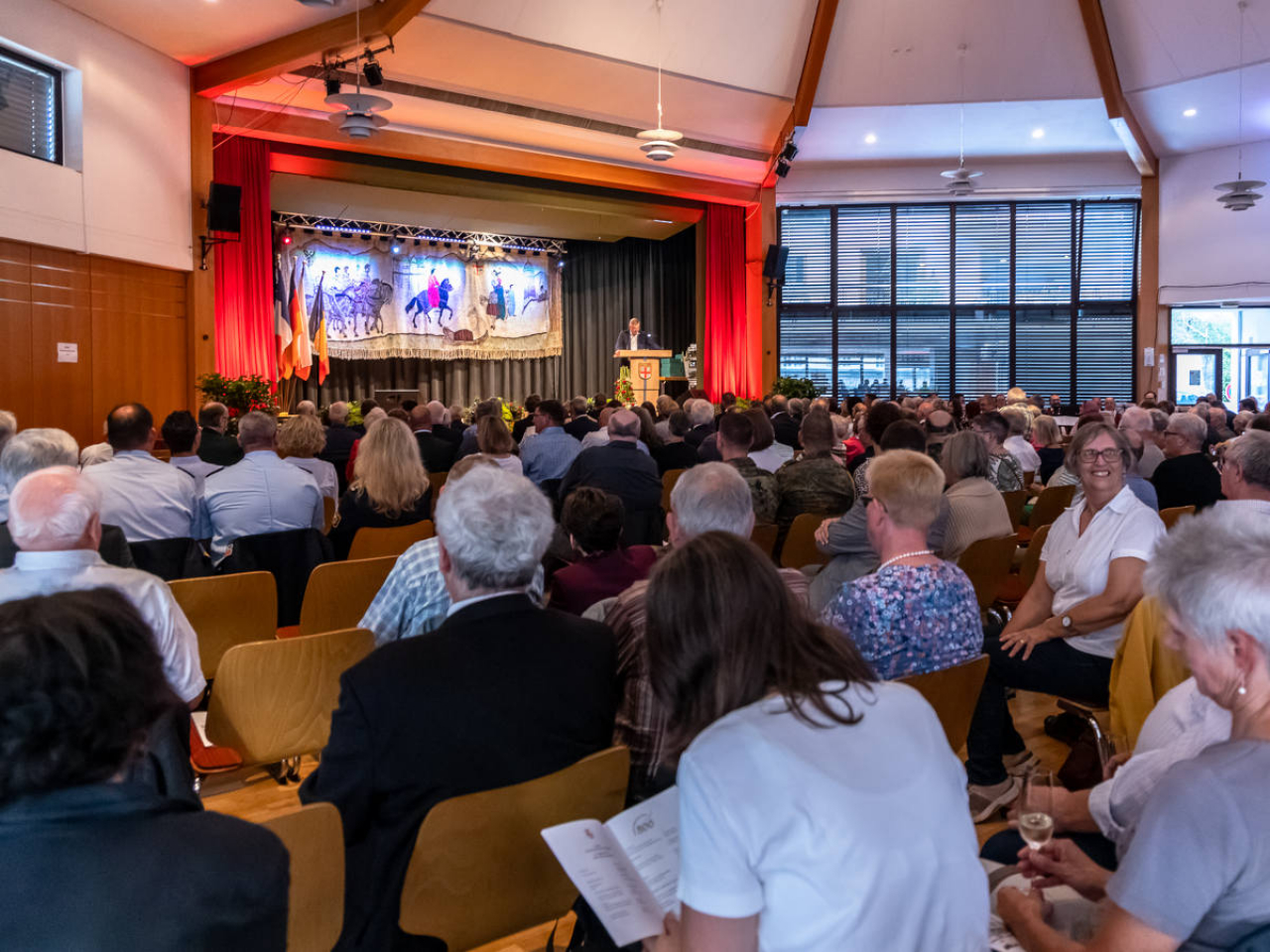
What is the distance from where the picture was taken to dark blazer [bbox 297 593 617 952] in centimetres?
183

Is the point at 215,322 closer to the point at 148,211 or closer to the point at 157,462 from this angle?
the point at 148,211

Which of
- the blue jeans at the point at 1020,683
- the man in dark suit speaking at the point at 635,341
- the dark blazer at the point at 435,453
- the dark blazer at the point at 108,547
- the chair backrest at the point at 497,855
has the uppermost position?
the man in dark suit speaking at the point at 635,341

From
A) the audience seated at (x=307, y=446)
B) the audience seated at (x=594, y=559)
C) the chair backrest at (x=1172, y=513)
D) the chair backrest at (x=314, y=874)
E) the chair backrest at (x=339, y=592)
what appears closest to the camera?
the chair backrest at (x=314, y=874)

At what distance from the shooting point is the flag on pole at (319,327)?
16.2 metres

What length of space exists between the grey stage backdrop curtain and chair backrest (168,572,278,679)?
14919mm

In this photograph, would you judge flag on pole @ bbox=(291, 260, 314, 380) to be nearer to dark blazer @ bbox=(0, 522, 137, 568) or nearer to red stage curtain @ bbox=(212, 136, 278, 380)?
red stage curtain @ bbox=(212, 136, 278, 380)

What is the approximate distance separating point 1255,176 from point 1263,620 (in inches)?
661

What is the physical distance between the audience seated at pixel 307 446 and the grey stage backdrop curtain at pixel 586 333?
40.2 feet

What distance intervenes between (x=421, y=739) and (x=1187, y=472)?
5068mm

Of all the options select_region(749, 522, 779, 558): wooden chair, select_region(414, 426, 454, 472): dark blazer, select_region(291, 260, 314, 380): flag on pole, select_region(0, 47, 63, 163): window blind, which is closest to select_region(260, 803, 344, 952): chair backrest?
select_region(749, 522, 779, 558): wooden chair

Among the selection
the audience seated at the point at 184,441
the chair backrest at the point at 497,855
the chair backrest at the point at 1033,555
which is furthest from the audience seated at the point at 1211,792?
the audience seated at the point at 184,441

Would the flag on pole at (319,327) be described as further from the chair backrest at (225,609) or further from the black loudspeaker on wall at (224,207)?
the chair backrest at (225,609)

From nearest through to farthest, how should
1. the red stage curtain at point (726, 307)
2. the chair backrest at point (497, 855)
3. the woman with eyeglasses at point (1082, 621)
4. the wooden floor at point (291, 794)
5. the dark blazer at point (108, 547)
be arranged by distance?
the chair backrest at point (497, 855) → the wooden floor at point (291, 794) → the dark blazer at point (108, 547) → the woman with eyeglasses at point (1082, 621) → the red stage curtain at point (726, 307)

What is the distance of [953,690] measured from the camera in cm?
260
